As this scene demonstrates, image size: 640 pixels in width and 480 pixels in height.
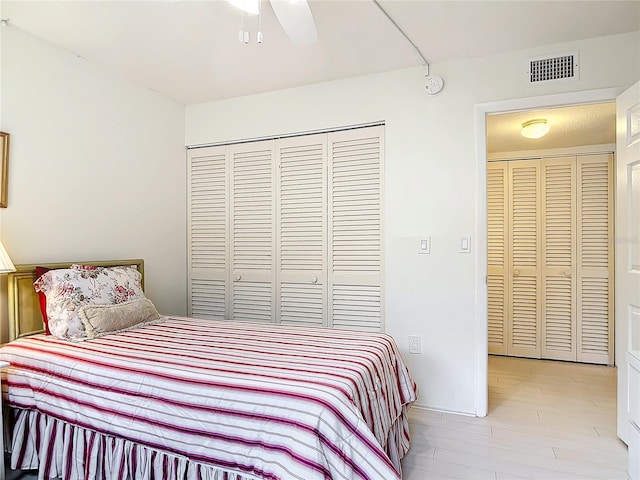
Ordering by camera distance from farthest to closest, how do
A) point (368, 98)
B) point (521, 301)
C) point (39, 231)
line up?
point (521, 301) → point (368, 98) → point (39, 231)

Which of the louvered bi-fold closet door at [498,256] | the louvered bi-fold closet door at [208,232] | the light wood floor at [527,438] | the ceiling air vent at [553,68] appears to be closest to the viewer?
the light wood floor at [527,438]

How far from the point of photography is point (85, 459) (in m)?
1.89

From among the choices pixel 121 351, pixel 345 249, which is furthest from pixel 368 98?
pixel 121 351

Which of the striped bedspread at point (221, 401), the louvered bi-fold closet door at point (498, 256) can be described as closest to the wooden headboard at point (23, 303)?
the striped bedspread at point (221, 401)

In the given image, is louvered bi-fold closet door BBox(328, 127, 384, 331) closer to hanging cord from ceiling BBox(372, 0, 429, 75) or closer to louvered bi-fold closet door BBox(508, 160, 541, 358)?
hanging cord from ceiling BBox(372, 0, 429, 75)

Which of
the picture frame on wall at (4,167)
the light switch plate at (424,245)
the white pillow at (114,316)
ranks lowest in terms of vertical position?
the white pillow at (114,316)

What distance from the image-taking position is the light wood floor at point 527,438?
2.19m

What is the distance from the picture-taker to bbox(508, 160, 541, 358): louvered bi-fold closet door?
14.9ft

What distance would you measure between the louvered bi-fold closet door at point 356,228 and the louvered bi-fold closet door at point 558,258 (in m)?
2.37

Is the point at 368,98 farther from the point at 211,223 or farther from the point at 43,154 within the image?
the point at 43,154

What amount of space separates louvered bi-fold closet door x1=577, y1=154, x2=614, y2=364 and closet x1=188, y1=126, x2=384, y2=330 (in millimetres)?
2551

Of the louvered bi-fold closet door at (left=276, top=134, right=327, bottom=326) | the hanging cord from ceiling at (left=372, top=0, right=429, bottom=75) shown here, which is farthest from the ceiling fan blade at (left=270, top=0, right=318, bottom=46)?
the louvered bi-fold closet door at (left=276, top=134, right=327, bottom=326)

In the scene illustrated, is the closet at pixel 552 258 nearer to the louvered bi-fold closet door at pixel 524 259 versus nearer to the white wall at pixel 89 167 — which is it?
the louvered bi-fold closet door at pixel 524 259

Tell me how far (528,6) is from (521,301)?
3.26 meters
